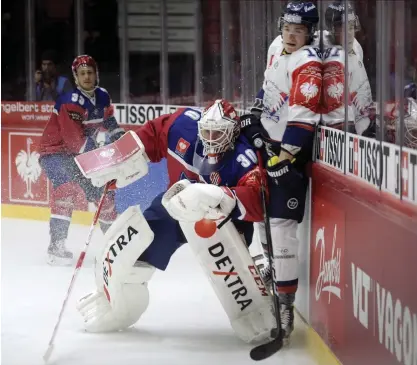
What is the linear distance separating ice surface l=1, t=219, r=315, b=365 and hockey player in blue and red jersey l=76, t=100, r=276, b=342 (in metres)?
0.11

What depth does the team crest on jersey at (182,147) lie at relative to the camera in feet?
10.4

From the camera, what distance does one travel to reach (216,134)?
9.96ft

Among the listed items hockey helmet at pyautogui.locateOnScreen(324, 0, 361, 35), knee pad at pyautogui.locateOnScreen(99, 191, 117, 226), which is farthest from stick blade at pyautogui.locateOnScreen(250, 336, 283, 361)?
knee pad at pyautogui.locateOnScreen(99, 191, 117, 226)

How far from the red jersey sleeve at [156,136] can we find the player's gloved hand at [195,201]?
1.64 feet

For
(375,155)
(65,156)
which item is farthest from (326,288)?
(65,156)

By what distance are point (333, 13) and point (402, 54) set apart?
3.02 ft

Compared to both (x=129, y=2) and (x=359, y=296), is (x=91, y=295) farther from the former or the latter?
(x=129, y=2)

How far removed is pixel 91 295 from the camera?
11.0 feet

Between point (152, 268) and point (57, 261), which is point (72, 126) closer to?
point (57, 261)

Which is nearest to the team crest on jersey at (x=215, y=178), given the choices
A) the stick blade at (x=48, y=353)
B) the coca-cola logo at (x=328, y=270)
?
the coca-cola logo at (x=328, y=270)

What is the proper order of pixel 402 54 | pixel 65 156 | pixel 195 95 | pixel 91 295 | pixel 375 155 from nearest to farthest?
pixel 402 54, pixel 375 155, pixel 91 295, pixel 65 156, pixel 195 95

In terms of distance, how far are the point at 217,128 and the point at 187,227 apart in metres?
0.32

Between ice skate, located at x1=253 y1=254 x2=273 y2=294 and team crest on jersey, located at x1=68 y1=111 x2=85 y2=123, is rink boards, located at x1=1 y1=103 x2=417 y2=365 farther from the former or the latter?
team crest on jersey, located at x1=68 y1=111 x2=85 y2=123

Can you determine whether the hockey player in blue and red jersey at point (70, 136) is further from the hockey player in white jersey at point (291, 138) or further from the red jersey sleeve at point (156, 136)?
the hockey player in white jersey at point (291, 138)
